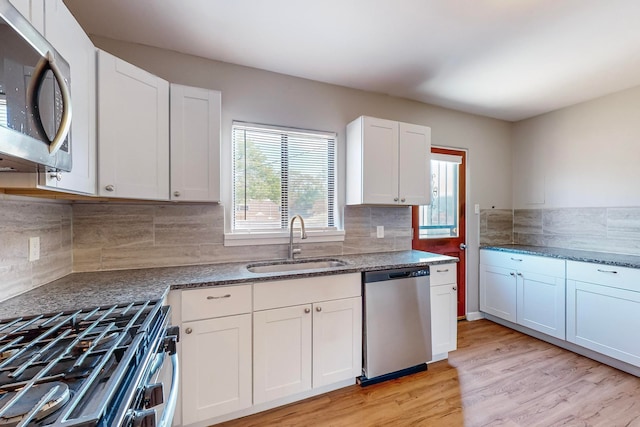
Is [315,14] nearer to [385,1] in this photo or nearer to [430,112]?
[385,1]

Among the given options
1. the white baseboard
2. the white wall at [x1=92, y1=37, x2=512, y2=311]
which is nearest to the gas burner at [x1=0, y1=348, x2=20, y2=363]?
the white wall at [x1=92, y1=37, x2=512, y2=311]

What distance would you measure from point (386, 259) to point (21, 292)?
7.46 feet

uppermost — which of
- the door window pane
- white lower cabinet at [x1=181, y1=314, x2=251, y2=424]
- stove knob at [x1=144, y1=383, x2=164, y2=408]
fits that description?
the door window pane

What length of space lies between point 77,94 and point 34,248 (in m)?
0.84

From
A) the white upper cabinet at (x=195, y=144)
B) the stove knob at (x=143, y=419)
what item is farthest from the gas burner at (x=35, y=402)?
the white upper cabinet at (x=195, y=144)

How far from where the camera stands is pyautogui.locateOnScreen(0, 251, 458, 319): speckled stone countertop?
1.23 metres

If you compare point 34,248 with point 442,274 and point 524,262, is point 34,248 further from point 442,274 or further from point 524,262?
point 524,262

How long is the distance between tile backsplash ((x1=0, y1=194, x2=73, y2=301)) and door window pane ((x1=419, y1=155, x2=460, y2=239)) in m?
3.08

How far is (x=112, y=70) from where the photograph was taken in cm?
152

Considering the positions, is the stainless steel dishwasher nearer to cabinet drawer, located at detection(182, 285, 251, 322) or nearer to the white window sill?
the white window sill

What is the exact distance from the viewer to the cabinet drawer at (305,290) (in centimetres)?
176

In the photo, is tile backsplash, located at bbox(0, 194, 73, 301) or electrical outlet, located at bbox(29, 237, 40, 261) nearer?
tile backsplash, located at bbox(0, 194, 73, 301)

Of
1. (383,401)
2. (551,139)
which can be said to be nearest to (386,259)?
(383,401)

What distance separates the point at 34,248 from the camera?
145 cm
